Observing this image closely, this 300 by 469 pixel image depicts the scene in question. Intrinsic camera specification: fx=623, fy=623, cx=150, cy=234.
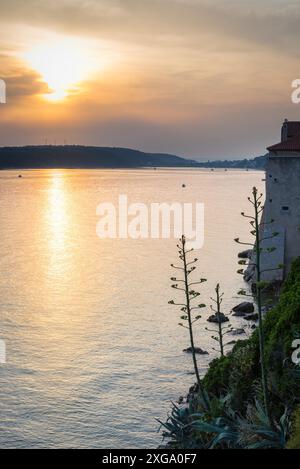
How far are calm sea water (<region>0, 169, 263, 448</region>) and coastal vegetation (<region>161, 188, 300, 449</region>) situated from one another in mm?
5840

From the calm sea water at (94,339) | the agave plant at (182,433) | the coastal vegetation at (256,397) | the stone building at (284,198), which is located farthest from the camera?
the stone building at (284,198)

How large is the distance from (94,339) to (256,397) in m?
20.7

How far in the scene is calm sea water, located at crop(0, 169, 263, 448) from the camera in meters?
25.5

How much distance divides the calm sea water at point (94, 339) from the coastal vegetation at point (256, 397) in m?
5.84

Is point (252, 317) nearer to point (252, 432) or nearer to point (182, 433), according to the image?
point (182, 433)

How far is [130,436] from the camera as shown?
24141 mm

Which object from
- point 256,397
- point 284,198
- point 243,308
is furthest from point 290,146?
point 256,397

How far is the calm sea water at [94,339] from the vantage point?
25.5 metres

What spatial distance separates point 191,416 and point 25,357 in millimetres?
17308

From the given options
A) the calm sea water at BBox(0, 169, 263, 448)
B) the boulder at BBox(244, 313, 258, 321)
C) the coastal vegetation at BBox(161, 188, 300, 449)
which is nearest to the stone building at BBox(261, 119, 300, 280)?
the boulder at BBox(244, 313, 258, 321)

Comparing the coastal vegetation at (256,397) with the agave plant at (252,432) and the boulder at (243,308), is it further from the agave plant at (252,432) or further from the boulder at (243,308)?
the boulder at (243,308)

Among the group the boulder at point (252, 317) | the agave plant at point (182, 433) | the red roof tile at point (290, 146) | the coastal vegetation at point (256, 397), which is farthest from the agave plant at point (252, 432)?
the red roof tile at point (290, 146)
